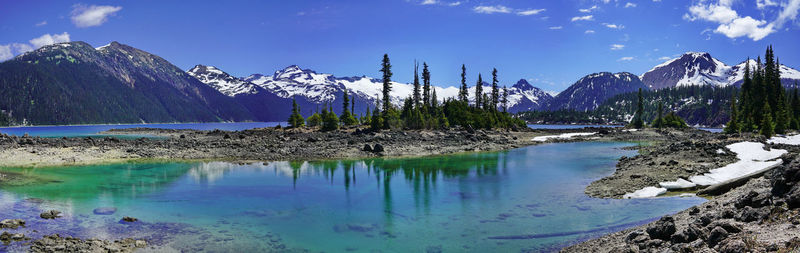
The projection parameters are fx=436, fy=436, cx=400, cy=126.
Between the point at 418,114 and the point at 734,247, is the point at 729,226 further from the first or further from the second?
the point at 418,114

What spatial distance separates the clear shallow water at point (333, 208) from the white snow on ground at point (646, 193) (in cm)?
89

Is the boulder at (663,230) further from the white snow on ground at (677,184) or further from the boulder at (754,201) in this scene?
the white snow on ground at (677,184)

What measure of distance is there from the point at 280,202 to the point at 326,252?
31.6ft

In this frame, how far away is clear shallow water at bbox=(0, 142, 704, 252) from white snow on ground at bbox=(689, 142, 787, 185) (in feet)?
15.9

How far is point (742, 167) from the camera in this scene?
2595 centimetres

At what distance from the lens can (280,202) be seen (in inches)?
896

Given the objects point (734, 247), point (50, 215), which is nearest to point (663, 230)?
point (734, 247)

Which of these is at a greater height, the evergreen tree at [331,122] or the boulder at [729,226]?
the evergreen tree at [331,122]

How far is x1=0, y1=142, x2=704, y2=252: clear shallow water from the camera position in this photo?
15.3 metres

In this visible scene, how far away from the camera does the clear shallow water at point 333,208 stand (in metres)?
15.3

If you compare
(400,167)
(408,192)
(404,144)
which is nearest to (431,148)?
(404,144)

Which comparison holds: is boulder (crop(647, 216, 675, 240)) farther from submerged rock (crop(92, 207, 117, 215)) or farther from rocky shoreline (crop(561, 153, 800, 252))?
submerged rock (crop(92, 207, 117, 215))

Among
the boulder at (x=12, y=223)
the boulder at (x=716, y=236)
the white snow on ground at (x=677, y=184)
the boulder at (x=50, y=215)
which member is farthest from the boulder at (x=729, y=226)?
the boulder at (x=50, y=215)

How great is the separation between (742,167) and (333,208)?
952 inches
